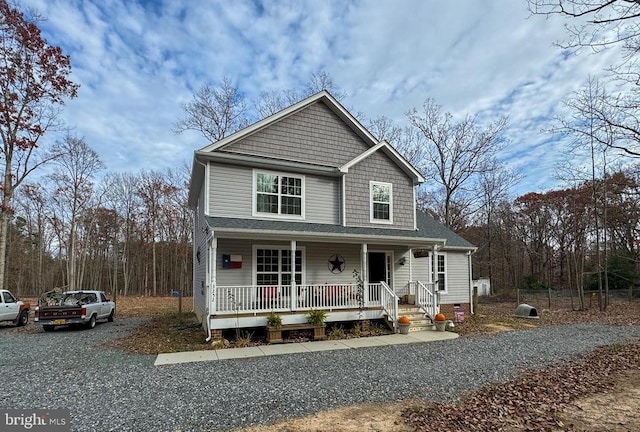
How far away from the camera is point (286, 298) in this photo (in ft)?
36.5

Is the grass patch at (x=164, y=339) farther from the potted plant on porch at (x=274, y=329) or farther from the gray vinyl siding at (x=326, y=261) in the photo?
the gray vinyl siding at (x=326, y=261)

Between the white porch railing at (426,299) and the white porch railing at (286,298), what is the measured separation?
1902 millimetres

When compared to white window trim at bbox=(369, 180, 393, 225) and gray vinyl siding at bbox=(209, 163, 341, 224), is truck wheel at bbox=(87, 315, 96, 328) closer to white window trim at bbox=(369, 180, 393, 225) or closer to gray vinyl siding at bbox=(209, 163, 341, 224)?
gray vinyl siding at bbox=(209, 163, 341, 224)

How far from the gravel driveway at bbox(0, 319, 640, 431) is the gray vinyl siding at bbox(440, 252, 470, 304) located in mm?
5878

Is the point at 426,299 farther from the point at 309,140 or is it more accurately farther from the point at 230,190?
Answer: the point at 230,190

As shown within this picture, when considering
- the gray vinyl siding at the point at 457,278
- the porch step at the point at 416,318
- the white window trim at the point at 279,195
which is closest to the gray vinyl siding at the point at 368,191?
the white window trim at the point at 279,195

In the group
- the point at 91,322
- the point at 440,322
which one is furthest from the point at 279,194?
the point at 91,322

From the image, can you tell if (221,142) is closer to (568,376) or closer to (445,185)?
(568,376)

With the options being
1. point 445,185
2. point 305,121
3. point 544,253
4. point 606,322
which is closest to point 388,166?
point 305,121

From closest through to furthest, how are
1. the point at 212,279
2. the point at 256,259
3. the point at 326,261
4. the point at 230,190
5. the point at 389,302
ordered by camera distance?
the point at 212,279, the point at 230,190, the point at 256,259, the point at 389,302, the point at 326,261

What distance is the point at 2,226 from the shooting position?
16.7m

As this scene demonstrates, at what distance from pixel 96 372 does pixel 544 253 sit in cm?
3640

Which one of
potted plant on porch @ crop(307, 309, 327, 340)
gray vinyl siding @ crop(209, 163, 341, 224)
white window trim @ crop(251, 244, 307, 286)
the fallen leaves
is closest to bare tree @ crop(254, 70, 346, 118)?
gray vinyl siding @ crop(209, 163, 341, 224)

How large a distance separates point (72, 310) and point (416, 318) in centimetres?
1233
